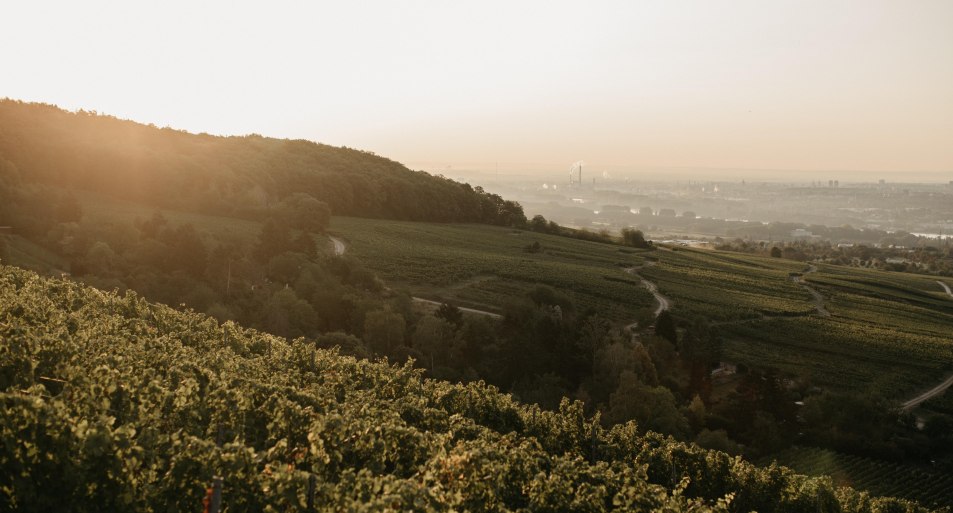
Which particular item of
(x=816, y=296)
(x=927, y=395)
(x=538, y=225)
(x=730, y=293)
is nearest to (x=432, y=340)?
(x=927, y=395)

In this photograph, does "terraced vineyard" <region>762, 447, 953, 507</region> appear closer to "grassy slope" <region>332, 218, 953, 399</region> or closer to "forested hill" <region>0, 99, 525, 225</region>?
"grassy slope" <region>332, 218, 953, 399</region>

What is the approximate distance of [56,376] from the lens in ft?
57.5

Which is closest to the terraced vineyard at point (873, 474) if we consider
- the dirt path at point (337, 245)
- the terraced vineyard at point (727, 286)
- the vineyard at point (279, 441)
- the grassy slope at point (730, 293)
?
the grassy slope at point (730, 293)

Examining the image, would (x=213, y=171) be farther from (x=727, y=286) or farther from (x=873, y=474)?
(x=873, y=474)

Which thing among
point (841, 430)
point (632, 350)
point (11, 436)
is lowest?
point (841, 430)

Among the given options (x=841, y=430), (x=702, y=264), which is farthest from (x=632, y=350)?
(x=702, y=264)

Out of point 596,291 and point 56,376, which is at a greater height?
point 56,376

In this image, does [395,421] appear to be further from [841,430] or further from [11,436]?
[841,430]

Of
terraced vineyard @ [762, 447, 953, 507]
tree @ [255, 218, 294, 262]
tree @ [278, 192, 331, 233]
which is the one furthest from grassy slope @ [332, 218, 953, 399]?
terraced vineyard @ [762, 447, 953, 507]

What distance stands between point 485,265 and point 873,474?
142 ft

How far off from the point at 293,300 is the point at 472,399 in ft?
85.0

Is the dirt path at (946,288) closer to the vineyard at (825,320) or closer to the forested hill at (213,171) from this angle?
the vineyard at (825,320)

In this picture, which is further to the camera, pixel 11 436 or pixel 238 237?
pixel 238 237

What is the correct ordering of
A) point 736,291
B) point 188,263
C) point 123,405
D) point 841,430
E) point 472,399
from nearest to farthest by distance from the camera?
point 123,405 < point 472,399 < point 841,430 < point 188,263 < point 736,291
